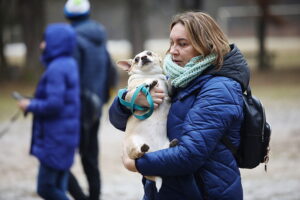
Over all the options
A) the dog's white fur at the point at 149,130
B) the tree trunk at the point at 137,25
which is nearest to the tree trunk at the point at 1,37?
the tree trunk at the point at 137,25

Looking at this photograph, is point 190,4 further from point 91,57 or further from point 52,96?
point 52,96

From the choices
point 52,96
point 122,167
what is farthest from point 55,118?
point 122,167

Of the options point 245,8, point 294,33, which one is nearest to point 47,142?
point 294,33

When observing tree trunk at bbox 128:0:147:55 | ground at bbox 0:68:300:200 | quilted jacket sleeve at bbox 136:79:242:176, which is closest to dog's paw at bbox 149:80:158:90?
quilted jacket sleeve at bbox 136:79:242:176

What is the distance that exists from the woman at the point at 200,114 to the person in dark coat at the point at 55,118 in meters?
2.42

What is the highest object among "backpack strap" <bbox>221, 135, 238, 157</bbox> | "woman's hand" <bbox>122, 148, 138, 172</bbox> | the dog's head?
the dog's head

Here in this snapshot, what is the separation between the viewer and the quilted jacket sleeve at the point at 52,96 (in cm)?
588

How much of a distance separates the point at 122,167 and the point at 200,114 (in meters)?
6.86

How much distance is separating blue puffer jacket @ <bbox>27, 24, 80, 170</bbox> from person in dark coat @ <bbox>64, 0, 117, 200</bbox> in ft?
2.33

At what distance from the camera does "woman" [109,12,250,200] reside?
3.34 metres

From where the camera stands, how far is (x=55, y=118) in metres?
5.99

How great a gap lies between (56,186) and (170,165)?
282 cm

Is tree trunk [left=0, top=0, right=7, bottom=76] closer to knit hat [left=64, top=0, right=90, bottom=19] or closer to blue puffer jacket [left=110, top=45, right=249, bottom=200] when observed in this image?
knit hat [left=64, top=0, right=90, bottom=19]

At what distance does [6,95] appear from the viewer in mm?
20422
